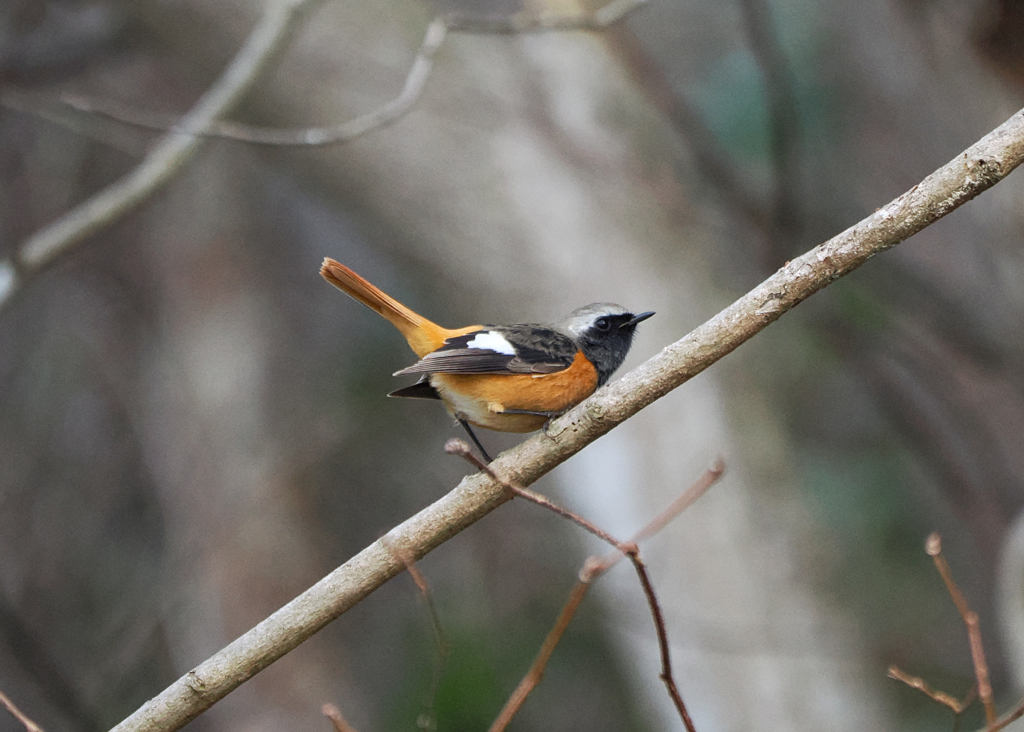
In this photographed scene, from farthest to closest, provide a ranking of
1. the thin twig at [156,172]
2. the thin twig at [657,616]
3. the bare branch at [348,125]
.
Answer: the thin twig at [156,172], the bare branch at [348,125], the thin twig at [657,616]

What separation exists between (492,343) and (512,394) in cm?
27

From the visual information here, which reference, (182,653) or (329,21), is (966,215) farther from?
(182,653)

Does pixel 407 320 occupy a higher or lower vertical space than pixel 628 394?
higher

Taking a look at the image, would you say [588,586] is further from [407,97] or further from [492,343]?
[407,97]

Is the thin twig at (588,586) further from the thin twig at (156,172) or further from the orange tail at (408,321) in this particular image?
the thin twig at (156,172)

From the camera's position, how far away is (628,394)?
2.25m

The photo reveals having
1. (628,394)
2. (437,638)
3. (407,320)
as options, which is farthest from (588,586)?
(407,320)

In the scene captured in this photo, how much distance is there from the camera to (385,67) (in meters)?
6.54

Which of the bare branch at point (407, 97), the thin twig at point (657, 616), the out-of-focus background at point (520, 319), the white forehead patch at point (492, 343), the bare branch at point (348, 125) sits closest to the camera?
the thin twig at point (657, 616)

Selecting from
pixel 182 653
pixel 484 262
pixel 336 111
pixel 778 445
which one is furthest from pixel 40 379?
pixel 778 445

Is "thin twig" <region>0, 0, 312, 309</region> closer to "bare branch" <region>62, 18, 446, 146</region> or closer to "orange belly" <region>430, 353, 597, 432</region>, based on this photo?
"bare branch" <region>62, 18, 446, 146</region>

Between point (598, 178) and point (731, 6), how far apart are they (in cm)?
479

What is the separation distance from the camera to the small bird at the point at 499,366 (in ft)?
10.4

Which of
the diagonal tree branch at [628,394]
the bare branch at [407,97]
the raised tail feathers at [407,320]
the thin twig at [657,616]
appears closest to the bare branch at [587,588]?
the thin twig at [657,616]
